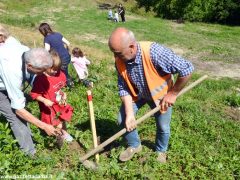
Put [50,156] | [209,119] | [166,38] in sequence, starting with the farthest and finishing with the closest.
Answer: [166,38] → [209,119] → [50,156]

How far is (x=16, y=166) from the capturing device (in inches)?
176

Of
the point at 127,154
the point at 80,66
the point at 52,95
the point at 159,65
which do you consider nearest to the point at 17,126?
the point at 52,95

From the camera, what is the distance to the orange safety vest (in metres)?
4.04

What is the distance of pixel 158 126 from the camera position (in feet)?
15.5

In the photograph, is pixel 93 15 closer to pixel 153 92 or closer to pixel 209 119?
pixel 209 119

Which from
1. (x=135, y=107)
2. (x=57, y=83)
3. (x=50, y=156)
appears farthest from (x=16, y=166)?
(x=135, y=107)

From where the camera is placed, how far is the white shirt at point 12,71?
152 inches

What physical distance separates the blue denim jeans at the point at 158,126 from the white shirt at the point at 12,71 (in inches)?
52.0

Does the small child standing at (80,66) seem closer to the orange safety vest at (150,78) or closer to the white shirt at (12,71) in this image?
the orange safety vest at (150,78)

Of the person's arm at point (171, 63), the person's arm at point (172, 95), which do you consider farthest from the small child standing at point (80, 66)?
the person's arm at point (171, 63)

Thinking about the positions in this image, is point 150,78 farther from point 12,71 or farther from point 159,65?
point 12,71

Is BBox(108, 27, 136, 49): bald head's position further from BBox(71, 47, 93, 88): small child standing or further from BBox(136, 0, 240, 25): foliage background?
BBox(136, 0, 240, 25): foliage background

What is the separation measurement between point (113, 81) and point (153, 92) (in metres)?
4.08

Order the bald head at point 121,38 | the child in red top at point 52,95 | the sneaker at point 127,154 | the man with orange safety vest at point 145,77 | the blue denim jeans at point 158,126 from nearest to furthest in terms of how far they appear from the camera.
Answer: the bald head at point 121,38 < the man with orange safety vest at point 145,77 < the blue denim jeans at point 158,126 < the child in red top at point 52,95 < the sneaker at point 127,154
